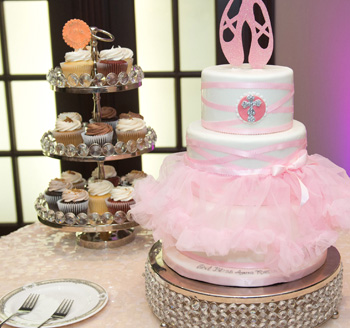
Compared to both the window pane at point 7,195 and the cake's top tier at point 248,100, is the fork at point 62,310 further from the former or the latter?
the window pane at point 7,195

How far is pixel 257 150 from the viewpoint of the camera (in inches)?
57.7

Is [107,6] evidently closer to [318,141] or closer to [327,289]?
[318,141]

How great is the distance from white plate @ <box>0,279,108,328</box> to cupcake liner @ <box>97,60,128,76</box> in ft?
2.30

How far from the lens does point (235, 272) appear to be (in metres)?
1.47

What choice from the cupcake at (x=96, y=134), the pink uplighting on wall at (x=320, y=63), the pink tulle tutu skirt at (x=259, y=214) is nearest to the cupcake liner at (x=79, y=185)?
the cupcake at (x=96, y=134)

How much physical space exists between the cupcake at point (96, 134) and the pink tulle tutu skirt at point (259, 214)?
56 cm

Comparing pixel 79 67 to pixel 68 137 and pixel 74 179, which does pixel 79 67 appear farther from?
pixel 74 179

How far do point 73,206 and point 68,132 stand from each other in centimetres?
25

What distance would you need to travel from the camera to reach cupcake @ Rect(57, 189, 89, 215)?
2.05 m

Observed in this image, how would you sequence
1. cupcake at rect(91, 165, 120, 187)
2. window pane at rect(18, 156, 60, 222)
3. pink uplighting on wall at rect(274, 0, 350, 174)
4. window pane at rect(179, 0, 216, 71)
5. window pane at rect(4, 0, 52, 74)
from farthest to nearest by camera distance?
window pane at rect(18, 156, 60, 222)
window pane at rect(4, 0, 52, 74)
window pane at rect(179, 0, 216, 71)
pink uplighting on wall at rect(274, 0, 350, 174)
cupcake at rect(91, 165, 120, 187)

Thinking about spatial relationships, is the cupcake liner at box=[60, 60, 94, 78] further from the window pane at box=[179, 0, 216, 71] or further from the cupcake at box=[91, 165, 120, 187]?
the window pane at box=[179, 0, 216, 71]

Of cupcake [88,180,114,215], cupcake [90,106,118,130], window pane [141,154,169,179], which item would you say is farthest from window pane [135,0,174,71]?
cupcake [88,180,114,215]

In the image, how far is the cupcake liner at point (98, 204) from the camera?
82.7 inches

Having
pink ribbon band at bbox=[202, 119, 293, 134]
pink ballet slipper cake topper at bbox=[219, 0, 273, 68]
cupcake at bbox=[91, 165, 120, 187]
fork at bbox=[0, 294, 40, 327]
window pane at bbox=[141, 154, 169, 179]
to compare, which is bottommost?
fork at bbox=[0, 294, 40, 327]
